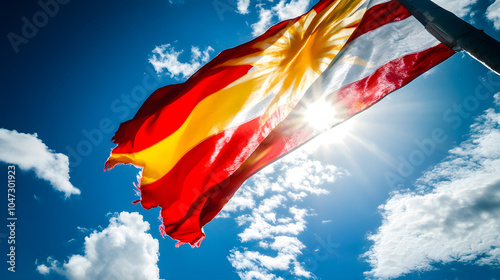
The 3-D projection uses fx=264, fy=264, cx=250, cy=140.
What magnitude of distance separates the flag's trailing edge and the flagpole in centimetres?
68

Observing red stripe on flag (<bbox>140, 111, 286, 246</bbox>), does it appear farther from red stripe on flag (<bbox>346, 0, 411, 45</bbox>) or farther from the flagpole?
the flagpole

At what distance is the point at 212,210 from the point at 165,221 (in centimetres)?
91

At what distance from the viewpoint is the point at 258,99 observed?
4.24 m

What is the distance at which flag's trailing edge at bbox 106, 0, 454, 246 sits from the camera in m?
3.25

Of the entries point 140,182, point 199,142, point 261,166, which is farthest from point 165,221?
point 261,166

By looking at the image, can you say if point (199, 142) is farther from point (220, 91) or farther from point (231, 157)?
point (220, 91)

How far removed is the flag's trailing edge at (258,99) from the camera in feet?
10.6

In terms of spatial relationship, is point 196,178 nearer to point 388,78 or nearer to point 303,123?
point 303,123

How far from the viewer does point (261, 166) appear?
3.54 meters

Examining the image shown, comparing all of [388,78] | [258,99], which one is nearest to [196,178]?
[258,99]

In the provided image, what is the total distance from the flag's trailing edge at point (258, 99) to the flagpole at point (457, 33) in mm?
677

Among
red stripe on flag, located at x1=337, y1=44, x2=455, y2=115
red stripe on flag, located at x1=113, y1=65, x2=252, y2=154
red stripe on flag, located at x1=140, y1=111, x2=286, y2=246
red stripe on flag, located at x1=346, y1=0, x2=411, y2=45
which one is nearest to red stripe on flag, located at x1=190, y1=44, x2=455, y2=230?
red stripe on flag, located at x1=337, y1=44, x2=455, y2=115

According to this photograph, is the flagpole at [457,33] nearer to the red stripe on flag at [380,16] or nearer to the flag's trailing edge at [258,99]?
the flag's trailing edge at [258,99]

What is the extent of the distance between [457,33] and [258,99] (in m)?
2.68
